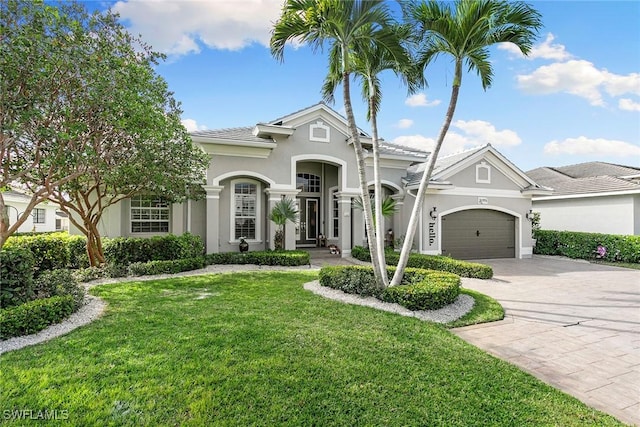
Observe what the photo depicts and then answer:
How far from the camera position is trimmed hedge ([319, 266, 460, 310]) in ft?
21.5

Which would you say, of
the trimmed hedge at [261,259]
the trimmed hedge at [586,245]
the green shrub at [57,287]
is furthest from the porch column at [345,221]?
the trimmed hedge at [586,245]

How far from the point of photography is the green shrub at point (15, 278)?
5.53 meters

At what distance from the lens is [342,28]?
664 cm

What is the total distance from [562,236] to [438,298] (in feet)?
47.4

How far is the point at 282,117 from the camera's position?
1369 centimetres

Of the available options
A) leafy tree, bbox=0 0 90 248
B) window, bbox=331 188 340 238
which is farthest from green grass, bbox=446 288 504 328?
window, bbox=331 188 340 238

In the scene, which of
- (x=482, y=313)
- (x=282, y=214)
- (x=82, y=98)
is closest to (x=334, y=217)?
(x=282, y=214)

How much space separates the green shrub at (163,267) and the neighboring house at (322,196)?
1.95m

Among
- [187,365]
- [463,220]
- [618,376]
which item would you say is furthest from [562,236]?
[187,365]

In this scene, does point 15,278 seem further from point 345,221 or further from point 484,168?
point 484,168

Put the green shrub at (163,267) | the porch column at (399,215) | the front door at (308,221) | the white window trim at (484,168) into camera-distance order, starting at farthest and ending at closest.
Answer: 1. the front door at (308,221)
2. the porch column at (399,215)
3. the white window trim at (484,168)
4. the green shrub at (163,267)

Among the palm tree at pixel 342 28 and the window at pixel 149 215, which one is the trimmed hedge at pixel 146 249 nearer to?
the window at pixel 149 215

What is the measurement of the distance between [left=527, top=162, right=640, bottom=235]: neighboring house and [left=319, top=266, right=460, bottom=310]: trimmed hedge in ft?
44.6

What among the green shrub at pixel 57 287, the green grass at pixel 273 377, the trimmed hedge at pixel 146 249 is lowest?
the green grass at pixel 273 377
